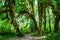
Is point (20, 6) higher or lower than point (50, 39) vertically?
higher

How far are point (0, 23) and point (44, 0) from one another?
1236 cm

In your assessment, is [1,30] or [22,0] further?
[1,30]

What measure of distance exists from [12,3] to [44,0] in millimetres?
3467

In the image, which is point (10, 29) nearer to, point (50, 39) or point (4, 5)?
point (4, 5)

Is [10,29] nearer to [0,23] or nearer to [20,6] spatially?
[0,23]

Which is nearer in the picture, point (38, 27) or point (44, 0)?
point (44, 0)

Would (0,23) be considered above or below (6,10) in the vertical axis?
below

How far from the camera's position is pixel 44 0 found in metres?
21.0

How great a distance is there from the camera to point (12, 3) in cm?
2028

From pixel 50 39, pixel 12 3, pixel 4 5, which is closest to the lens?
pixel 50 39

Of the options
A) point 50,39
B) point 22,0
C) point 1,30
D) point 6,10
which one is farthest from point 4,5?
point 1,30

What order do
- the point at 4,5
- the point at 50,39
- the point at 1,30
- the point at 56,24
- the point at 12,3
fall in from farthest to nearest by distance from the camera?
the point at 1,30 < the point at 56,24 < the point at 4,5 < the point at 12,3 < the point at 50,39

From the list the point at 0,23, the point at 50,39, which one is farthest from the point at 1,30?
the point at 50,39

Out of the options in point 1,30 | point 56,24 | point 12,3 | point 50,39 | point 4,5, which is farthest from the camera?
point 1,30
